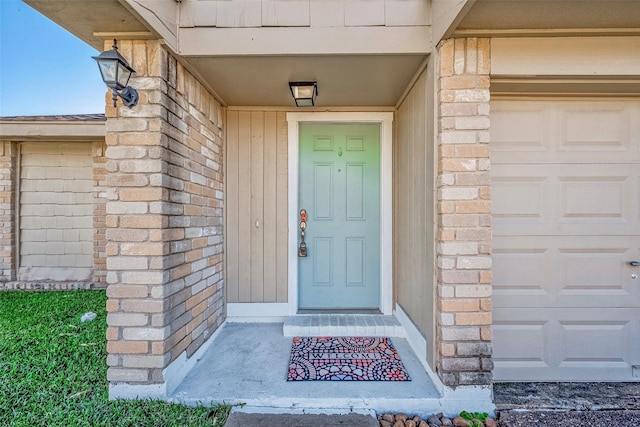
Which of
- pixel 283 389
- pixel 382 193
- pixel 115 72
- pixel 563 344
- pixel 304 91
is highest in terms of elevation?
pixel 304 91

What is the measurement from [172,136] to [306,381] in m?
1.83

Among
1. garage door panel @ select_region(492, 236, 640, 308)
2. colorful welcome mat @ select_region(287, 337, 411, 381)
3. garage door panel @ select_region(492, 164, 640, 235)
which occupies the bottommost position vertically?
colorful welcome mat @ select_region(287, 337, 411, 381)

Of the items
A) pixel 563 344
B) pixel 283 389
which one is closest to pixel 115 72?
pixel 283 389

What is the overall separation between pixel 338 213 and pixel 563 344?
2.00m

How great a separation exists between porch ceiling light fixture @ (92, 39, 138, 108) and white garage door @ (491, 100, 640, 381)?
2.30m

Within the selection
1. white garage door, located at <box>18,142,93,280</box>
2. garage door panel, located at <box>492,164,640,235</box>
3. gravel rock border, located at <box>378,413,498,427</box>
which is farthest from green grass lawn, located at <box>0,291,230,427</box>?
garage door panel, located at <box>492,164,640,235</box>

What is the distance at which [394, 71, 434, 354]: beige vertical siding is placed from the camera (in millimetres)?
1993

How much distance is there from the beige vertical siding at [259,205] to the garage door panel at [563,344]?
1883 mm

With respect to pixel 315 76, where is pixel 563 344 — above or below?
below

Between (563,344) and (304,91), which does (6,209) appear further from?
(563,344)

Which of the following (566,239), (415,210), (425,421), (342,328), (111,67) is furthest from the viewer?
(342,328)

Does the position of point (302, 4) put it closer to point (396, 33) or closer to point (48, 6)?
point (396, 33)

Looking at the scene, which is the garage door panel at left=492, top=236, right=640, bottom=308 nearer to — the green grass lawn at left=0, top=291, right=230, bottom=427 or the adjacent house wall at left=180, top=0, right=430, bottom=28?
the adjacent house wall at left=180, top=0, right=430, bottom=28

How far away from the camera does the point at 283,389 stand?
186 centimetres
